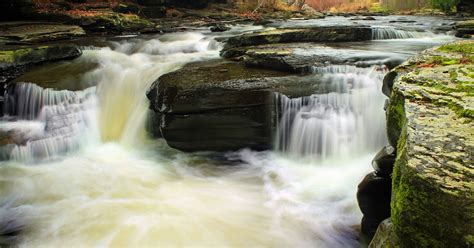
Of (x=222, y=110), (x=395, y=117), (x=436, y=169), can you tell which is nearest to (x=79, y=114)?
(x=222, y=110)

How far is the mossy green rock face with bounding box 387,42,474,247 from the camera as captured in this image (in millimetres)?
1771

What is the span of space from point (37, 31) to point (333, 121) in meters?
11.2

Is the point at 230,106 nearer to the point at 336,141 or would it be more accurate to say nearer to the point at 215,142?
the point at 215,142

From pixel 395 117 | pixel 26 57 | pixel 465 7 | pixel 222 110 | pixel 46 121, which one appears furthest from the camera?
pixel 465 7

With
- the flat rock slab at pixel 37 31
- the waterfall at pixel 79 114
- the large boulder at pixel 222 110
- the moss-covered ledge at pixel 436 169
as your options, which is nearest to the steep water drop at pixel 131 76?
the waterfall at pixel 79 114

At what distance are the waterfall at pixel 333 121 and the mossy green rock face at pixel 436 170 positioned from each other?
7.91 ft

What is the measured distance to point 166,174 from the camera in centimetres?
552

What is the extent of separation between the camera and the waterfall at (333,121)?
5.47 metres

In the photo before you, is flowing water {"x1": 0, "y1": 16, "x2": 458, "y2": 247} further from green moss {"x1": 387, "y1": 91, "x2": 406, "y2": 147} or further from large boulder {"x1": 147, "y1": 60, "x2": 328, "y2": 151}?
green moss {"x1": 387, "y1": 91, "x2": 406, "y2": 147}

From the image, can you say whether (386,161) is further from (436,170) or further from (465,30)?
(465,30)

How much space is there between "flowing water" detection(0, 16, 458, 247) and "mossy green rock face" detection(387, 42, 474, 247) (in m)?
1.80

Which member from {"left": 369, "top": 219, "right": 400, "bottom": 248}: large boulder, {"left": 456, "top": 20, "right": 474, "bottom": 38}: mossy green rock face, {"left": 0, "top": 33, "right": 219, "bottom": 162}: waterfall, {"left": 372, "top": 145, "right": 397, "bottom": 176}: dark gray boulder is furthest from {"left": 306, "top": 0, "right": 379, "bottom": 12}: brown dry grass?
{"left": 369, "top": 219, "right": 400, "bottom": 248}: large boulder

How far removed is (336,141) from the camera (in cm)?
548

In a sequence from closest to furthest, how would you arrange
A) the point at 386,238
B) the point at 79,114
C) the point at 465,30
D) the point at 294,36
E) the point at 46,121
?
the point at 386,238 < the point at 46,121 < the point at 79,114 < the point at 294,36 < the point at 465,30
